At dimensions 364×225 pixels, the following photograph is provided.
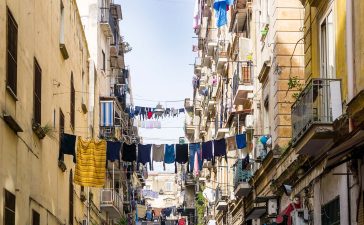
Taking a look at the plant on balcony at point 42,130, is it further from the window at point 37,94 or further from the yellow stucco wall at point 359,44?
the yellow stucco wall at point 359,44

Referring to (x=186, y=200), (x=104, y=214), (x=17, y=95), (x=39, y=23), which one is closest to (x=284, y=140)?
(x=39, y=23)

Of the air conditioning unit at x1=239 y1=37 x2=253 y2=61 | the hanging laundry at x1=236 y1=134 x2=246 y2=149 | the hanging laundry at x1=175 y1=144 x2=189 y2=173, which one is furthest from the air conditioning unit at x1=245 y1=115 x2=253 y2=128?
the hanging laundry at x1=175 y1=144 x2=189 y2=173

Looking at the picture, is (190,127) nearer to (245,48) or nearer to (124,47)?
(124,47)

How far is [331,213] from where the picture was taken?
750 inches

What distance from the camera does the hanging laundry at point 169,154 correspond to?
98.1 ft

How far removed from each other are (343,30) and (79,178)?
12.3 metres

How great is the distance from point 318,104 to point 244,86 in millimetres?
14994

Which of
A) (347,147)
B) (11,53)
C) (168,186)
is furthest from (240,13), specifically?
(168,186)

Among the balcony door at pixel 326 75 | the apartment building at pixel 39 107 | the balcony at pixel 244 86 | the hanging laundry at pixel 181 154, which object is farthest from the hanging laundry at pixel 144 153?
the balcony door at pixel 326 75

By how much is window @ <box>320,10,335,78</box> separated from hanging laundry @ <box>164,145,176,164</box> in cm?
1111

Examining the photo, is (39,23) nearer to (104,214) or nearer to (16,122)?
(16,122)

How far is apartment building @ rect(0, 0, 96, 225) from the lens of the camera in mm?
17938

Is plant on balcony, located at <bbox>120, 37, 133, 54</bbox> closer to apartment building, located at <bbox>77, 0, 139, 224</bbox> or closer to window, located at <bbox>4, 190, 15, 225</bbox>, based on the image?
apartment building, located at <bbox>77, 0, 139, 224</bbox>

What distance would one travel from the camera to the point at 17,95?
18938mm
